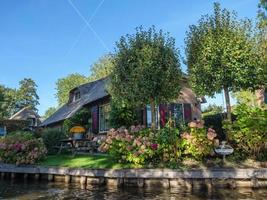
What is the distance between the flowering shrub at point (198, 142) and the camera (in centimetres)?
1244

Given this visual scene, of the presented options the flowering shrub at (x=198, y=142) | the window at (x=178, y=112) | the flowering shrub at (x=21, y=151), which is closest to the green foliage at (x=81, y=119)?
the window at (x=178, y=112)

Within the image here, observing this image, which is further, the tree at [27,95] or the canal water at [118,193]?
the tree at [27,95]

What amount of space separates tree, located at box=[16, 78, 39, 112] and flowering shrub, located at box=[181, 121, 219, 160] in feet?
209

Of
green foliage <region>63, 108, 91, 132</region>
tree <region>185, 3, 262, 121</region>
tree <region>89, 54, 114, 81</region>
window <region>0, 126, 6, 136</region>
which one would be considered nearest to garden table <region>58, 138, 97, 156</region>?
green foliage <region>63, 108, 91, 132</region>

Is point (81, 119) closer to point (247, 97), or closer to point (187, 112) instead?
point (187, 112)

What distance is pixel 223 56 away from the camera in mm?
14664

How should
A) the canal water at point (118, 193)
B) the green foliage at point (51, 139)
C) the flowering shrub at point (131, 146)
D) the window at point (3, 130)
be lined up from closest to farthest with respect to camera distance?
the canal water at point (118, 193) < the flowering shrub at point (131, 146) < the green foliage at point (51, 139) < the window at point (3, 130)

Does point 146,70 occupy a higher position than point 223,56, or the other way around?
point 223,56

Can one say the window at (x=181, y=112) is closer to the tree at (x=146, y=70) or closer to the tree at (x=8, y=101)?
the tree at (x=146, y=70)

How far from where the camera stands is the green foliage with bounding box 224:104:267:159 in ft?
40.3

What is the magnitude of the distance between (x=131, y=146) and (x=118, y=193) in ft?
7.31

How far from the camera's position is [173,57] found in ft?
55.6

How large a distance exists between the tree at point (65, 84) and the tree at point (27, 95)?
6198 mm

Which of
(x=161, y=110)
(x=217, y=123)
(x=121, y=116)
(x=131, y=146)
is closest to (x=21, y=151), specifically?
(x=121, y=116)
